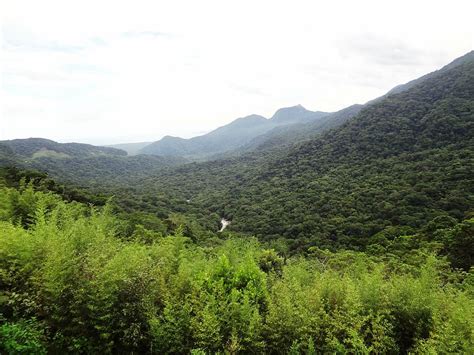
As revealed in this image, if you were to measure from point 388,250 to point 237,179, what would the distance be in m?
67.4

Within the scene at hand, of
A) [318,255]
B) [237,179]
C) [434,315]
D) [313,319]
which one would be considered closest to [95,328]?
[313,319]

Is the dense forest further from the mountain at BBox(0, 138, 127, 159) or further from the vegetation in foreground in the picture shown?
the mountain at BBox(0, 138, 127, 159)

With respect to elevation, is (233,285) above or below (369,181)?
above

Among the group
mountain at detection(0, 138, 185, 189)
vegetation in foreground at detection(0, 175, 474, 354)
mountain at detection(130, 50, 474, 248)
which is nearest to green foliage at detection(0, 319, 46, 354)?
vegetation in foreground at detection(0, 175, 474, 354)

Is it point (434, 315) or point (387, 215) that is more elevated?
point (434, 315)

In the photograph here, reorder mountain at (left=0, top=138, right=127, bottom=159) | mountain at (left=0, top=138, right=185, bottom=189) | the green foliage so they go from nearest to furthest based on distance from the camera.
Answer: the green foliage
mountain at (left=0, top=138, right=185, bottom=189)
mountain at (left=0, top=138, right=127, bottom=159)

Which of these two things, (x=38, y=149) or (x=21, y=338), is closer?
(x=21, y=338)

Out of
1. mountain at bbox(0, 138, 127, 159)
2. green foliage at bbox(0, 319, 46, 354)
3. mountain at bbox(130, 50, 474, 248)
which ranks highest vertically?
mountain at bbox(0, 138, 127, 159)

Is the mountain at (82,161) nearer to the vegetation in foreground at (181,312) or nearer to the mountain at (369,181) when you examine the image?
the mountain at (369,181)

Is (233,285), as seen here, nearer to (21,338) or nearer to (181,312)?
(181,312)

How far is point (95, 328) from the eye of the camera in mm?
8281

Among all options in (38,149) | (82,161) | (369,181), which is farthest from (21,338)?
(38,149)

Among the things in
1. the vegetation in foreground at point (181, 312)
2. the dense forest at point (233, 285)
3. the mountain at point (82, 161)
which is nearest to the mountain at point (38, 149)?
the mountain at point (82, 161)

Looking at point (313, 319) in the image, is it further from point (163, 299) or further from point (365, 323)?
point (163, 299)
